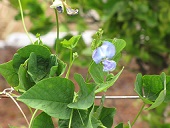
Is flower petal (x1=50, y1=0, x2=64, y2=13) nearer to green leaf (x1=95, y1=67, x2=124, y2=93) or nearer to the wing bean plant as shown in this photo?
the wing bean plant

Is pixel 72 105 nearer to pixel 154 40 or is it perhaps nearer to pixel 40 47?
pixel 40 47

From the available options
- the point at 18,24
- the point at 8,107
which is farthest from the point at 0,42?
the point at 8,107

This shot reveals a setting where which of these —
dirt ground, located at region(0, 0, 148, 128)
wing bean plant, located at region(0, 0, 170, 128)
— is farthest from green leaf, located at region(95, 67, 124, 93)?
dirt ground, located at region(0, 0, 148, 128)

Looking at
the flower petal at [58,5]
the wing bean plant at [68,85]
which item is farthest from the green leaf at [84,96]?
the flower petal at [58,5]

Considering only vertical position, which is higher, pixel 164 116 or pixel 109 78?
pixel 109 78

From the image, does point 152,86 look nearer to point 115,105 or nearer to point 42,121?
point 42,121

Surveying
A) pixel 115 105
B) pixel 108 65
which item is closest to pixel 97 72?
pixel 108 65

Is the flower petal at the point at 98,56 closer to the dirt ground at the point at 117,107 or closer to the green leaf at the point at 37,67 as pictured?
the green leaf at the point at 37,67
